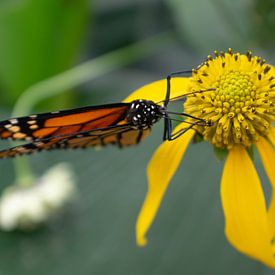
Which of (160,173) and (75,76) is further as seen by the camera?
(75,76)

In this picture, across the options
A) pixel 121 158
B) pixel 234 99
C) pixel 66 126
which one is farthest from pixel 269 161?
pixel 121 158

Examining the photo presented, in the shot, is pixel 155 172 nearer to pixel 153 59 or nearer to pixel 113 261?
pixel 113 261

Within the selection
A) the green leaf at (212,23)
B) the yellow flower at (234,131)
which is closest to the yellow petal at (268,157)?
the yellow flower at (234,131)

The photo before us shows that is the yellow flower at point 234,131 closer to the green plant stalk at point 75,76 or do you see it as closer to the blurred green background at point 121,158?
the blurred green background at point 121,158

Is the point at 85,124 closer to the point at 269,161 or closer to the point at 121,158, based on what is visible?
the point at 269,161

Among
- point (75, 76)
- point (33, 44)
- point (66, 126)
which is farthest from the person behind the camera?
point (33, 44)

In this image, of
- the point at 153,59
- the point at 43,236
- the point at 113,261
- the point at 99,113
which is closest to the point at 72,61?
the point at 153,59

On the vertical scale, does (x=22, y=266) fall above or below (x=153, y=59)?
below
